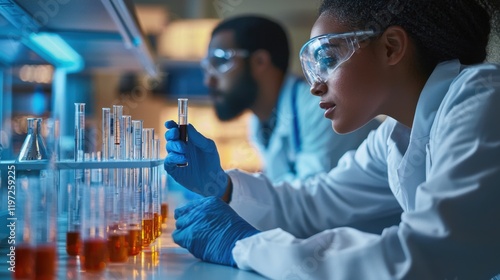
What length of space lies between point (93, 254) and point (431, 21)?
3.53 feet

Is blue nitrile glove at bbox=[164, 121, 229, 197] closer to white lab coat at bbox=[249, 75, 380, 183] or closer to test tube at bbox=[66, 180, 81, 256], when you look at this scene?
test tube at bbox=[66, 180, 81, 256]

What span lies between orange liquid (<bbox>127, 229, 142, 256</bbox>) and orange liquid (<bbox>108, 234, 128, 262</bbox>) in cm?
6

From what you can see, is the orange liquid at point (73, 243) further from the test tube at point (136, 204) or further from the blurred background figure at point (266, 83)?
the blurred background figure at point (266, 83)

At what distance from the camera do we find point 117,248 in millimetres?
1485

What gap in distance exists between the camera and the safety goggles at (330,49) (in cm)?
169

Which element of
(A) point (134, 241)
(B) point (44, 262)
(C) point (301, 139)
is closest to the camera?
(B) point (44, 262)

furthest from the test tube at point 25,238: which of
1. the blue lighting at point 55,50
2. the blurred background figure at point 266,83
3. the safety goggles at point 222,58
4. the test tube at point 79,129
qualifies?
the safety goggles at point 222,58

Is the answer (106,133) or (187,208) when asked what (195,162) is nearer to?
(187,208)

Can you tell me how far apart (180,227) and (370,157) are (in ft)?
2.69

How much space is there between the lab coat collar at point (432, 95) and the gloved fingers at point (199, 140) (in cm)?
62

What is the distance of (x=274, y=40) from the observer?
4109 mm

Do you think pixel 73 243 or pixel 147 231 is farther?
pixel 147 231

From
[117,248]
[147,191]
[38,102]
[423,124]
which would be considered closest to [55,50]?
[38,102]

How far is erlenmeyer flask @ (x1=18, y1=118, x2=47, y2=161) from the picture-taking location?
159cm
